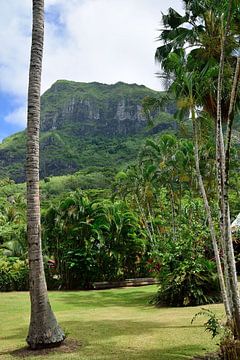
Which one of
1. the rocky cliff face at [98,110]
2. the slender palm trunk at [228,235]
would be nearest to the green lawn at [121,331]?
A: the slender palm trunk at [228,235]

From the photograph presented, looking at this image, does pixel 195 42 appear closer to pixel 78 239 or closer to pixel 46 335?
pixel 46 335

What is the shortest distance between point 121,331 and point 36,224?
2845mm

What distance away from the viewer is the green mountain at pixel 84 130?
100562mm

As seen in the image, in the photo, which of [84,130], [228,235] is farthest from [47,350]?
[84,130]

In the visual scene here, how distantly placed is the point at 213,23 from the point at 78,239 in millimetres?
13375

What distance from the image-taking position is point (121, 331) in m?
8.18

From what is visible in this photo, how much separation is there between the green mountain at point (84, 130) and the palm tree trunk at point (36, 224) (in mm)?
77401

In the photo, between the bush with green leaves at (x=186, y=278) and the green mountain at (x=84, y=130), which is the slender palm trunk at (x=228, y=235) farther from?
the green mountain at (x=84, y=130)

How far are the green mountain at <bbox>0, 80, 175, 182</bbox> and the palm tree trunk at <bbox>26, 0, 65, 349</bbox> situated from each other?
77401mm

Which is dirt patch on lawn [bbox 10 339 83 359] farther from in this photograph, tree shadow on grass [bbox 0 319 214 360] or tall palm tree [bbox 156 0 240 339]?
tall palm tree [bbox 156 0 240 339]

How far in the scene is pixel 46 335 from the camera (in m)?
6.64

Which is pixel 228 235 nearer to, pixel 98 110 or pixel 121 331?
pixel 121 331

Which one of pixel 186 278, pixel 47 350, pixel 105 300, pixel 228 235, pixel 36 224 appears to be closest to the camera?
pixel 228 235

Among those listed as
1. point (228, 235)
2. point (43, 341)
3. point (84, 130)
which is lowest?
point (43, 341)
